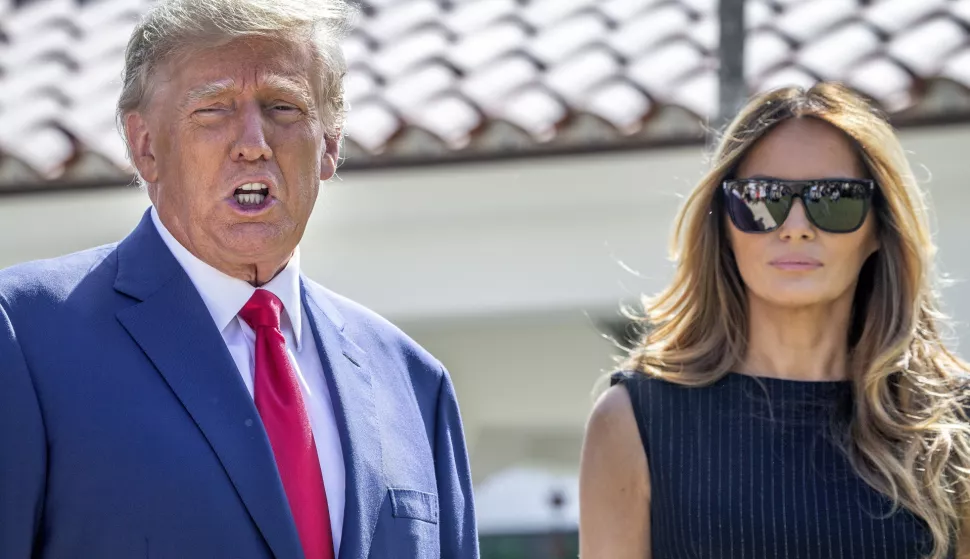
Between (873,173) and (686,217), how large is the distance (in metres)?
0.42

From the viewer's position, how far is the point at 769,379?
3.19 metres

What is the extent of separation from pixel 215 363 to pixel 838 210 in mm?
1420

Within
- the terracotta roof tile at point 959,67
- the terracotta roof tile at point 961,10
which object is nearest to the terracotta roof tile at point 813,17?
the terracotta roof tile at point 961,10

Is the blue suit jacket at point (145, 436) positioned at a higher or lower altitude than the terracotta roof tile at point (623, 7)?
lower

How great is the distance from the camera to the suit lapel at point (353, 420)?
2.45m

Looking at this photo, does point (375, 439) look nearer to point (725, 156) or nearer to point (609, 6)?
point (725, 156)

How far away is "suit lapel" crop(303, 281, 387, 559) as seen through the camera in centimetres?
Answer: 245

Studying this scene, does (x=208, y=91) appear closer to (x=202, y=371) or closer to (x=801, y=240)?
(x=202, y=371)

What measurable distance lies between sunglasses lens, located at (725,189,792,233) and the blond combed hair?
97 cm

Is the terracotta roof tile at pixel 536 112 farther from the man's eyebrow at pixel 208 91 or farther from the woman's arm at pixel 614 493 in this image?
the man's eyebrow at pixel 208 91

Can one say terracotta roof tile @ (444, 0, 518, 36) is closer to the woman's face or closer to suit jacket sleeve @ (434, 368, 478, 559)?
the woman's face

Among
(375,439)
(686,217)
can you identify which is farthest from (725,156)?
(375,439)

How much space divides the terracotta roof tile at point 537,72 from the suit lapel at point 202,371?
91.6 inches

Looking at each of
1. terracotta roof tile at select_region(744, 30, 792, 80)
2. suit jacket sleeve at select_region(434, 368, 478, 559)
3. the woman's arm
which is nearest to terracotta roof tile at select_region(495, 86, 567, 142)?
terracotta roof tile at select_region(744, 30, 792, 80)
